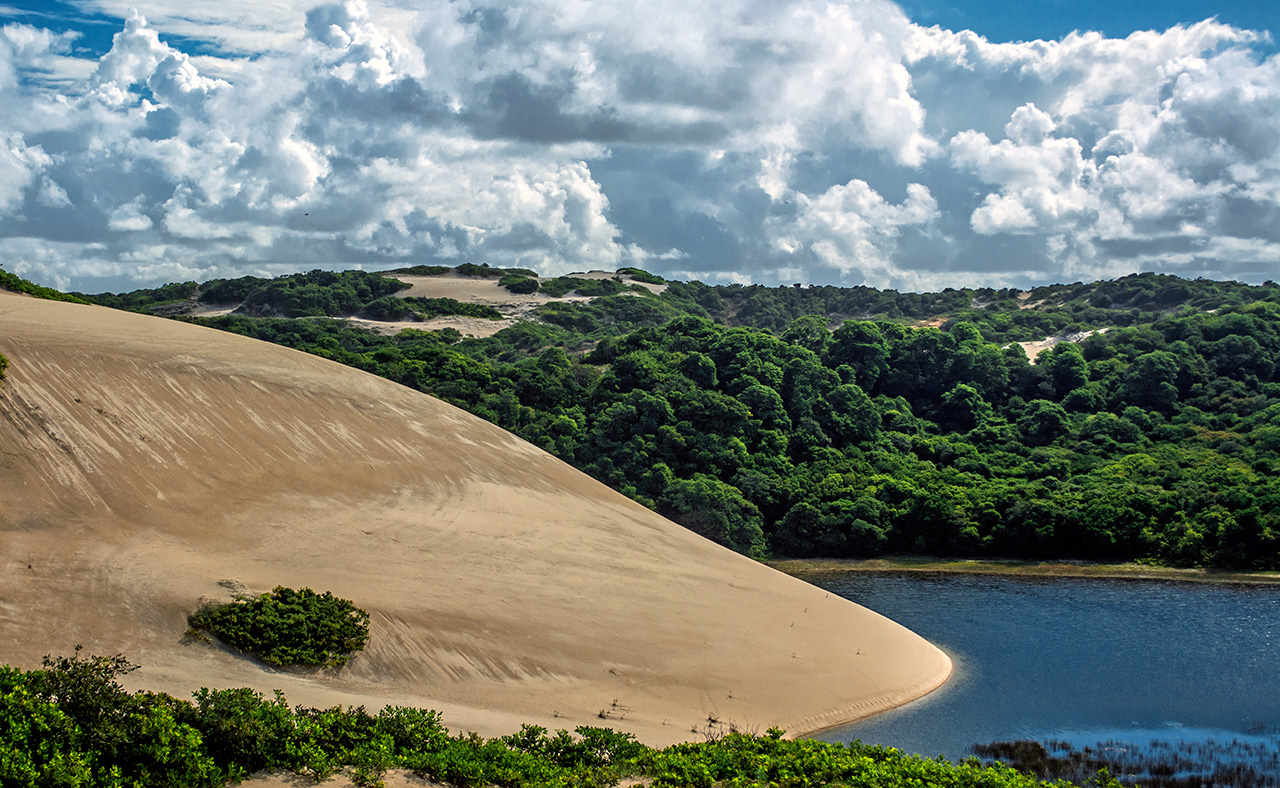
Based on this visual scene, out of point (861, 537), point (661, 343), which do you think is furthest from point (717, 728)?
point (661, 343)

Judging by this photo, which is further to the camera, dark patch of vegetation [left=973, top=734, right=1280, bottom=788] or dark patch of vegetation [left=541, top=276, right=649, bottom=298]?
dark patch of vegetation [left=541, top=276, right=649, bottom=298]

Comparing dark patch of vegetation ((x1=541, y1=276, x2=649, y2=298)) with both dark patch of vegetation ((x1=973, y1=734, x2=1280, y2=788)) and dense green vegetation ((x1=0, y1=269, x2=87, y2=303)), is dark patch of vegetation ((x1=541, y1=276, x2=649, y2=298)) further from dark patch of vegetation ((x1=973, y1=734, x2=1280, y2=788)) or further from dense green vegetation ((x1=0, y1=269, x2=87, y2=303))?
dark patch of vegetation ((x1=973, y1=734, x2=1280, y2=788))

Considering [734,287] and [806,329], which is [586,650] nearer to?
[806,329]

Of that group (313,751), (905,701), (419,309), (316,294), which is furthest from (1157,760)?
(316,294)

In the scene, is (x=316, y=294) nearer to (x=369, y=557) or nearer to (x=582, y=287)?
(x=582, y=287)

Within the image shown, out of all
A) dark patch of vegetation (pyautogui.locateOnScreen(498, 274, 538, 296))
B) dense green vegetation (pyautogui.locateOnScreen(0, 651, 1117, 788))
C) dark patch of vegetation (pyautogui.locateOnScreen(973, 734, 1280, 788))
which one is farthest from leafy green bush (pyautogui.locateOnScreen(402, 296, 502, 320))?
dense green vegetation (pyautogui.locateOnScreen(0, 651, 1117, 788))

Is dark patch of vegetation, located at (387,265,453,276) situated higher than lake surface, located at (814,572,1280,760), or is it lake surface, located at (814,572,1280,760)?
dark patch of vegetation, located at (387,265,453,276)

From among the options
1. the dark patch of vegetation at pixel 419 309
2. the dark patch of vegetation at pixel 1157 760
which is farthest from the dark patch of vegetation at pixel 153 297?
the dark patch of vegetation at pixel 1157 760
